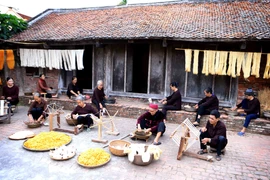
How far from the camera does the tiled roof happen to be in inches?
308

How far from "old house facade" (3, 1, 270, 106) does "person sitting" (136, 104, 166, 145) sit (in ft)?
11.0

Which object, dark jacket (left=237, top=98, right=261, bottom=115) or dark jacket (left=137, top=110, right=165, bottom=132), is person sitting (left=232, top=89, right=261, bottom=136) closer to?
dark jacket (left=237, top=98, right=261, bottom=115)

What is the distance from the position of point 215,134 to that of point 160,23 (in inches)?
236

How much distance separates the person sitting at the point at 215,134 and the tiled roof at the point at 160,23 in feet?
12.2

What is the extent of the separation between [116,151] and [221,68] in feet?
17.0

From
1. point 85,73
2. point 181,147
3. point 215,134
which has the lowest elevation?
point 181,147

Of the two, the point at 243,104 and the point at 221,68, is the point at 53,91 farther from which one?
the point at 243,104

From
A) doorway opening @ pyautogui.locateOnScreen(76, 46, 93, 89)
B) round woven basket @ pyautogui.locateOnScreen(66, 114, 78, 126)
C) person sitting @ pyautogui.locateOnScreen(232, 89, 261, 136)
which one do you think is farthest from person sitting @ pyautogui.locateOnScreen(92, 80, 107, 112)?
person sitting @ pyautogui.locateOnScreen(232, 89, 261, 136)

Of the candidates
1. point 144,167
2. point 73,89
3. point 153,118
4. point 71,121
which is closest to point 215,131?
point 153,118

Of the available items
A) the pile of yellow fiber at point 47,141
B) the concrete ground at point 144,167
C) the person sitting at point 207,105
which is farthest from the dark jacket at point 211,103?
the pile of yellow fiber at point 47,141

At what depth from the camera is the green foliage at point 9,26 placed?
33.0 ft

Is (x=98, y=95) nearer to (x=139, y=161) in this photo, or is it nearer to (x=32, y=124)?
(x=32, y=124)

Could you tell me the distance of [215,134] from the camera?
16.0 ft

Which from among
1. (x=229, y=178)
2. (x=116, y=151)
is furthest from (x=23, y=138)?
(x=229, y=178)
